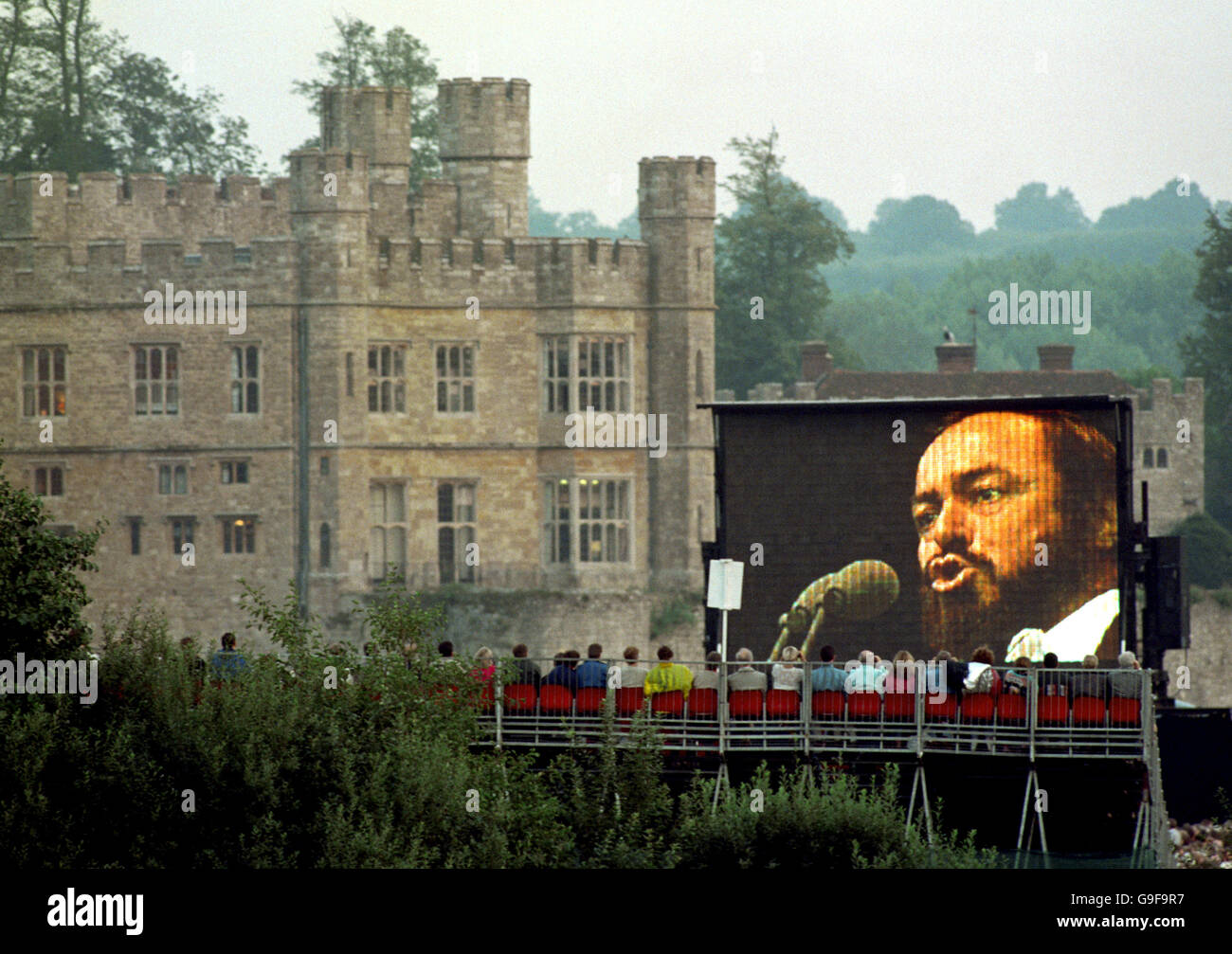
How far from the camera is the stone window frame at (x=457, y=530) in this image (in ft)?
151

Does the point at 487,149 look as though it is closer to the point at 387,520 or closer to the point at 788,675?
the point at 387,520

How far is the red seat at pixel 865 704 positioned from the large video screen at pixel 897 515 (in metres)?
6.72

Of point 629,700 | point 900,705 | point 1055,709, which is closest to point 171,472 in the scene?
point 629,700

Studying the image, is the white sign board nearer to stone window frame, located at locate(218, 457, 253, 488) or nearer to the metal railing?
the metal railing

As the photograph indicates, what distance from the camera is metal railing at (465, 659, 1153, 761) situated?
24734 millimetres

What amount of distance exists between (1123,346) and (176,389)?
298ft

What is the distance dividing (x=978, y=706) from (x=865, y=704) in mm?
1054

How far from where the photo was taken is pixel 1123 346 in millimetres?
130500

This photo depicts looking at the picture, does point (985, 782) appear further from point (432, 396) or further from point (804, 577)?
point (432, 396)

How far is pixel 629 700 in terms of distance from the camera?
83.0 ft
